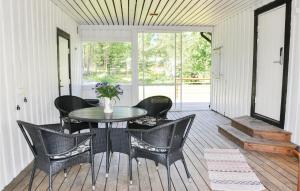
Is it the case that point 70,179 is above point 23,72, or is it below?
below

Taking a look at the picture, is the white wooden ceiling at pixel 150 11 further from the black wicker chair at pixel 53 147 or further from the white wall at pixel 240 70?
the black wicker chair at pixel 53 147

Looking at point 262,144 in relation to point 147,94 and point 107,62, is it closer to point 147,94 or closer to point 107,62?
point 147,94

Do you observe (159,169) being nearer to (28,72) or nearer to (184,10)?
(28,72)

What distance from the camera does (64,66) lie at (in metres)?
5.80

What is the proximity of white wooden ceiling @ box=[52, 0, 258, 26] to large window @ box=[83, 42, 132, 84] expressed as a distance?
0.75 metres

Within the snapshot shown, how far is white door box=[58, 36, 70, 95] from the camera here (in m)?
5.48

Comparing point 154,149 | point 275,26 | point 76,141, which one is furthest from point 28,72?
point 275,26

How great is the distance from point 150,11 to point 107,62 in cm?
264

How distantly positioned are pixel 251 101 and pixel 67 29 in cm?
439

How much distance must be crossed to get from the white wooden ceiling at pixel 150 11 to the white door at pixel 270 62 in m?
0.63

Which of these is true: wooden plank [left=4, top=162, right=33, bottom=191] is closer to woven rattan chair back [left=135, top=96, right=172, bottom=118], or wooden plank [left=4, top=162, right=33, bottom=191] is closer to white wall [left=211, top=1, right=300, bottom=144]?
woven rattan chair back [left=135, top=96, right=172, bottom=118]

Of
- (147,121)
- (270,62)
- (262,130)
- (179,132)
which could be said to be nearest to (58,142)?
(179,132)

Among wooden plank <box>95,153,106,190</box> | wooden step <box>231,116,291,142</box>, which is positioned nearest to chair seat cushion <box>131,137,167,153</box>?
wooden plank <box>95,153,106,190</box>

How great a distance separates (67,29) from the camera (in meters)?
6.12
